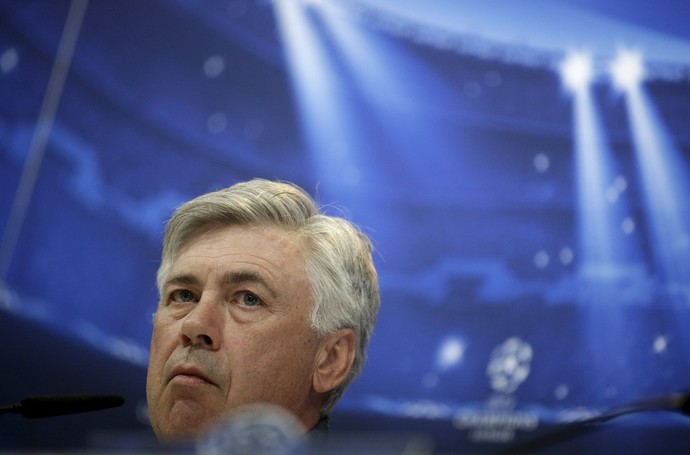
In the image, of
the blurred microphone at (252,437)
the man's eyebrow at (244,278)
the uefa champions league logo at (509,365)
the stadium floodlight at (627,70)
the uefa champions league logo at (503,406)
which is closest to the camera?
the blurred microphone at (252,437)

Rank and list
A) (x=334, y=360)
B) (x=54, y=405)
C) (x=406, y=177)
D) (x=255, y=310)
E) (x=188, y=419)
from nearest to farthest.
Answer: (x=54, y=405), (x=188, y=419), (x=255, y=310), (x=334, y=360), (x=406, y=177)

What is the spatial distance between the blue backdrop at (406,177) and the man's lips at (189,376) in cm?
195

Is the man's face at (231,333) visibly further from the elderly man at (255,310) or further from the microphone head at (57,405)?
the microphone head at (57,405)

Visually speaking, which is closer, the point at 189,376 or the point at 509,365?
the point at 189,376

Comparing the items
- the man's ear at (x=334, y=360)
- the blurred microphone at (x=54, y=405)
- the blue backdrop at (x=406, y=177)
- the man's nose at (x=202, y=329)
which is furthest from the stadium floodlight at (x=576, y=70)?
the blurred microphone at (x=54, y=405)

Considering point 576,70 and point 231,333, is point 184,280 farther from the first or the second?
point 576,70

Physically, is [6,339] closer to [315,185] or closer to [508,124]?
[315,185]

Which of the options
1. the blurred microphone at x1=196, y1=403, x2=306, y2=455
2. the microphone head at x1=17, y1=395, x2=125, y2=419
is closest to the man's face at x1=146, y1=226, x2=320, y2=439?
the microphone head at x1=17, y1=395, x2=125, y2=419

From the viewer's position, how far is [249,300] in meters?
2.34

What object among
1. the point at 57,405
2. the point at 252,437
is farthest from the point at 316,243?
the point at 252,437

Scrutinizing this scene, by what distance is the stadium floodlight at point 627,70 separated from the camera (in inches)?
182

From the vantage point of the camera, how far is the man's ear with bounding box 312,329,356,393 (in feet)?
7.93

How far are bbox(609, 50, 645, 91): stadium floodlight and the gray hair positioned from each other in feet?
8.40

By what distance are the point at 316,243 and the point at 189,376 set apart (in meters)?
0.50
